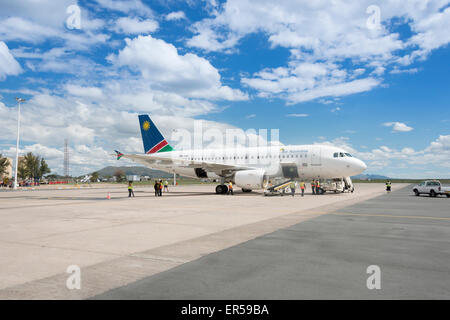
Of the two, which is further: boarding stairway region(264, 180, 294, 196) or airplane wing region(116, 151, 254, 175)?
airplane wing region(116, 151, 254, 175)

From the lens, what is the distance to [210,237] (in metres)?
8.54

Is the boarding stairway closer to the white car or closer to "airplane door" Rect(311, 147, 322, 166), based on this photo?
"airplane door" Rect(311, 147, 322, 166)

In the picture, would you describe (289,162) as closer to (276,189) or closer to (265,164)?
(265,164)

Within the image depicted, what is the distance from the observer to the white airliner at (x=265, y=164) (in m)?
27.1

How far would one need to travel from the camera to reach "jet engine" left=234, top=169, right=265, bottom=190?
26812 millimetres

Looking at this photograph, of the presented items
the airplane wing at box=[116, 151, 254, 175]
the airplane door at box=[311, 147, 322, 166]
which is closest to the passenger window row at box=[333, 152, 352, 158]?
the airplane door at box=[311, 147, 322, 166]

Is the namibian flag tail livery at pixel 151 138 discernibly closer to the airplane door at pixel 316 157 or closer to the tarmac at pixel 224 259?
the airplane door at pixel 316 157

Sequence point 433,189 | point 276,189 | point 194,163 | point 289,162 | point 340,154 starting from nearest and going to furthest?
point 276,189
point 340,154
point 433,189
point 194,163
point 289,162

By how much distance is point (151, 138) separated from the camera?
3625 centimetres

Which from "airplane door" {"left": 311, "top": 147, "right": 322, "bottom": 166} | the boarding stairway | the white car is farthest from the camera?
"airplane door" {"left": 311, "top": 147, "right": 322, "bottom": 166}

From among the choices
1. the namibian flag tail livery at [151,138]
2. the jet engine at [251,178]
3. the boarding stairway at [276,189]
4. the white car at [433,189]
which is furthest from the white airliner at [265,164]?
the white car at [433,189]

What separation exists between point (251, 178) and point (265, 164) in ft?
10.3

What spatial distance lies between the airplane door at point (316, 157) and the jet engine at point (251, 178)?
4589mm

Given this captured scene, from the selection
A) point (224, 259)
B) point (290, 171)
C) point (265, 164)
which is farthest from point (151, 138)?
point (224, 259)
